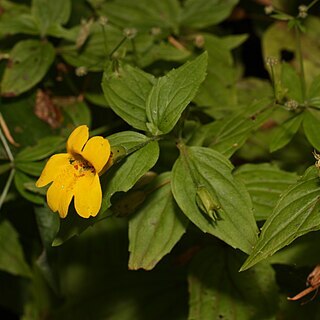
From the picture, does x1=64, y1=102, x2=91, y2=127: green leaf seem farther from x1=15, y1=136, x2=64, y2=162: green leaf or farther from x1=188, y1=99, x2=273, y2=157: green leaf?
x1=188, y1=99, x2=273, y2=157: green leaf

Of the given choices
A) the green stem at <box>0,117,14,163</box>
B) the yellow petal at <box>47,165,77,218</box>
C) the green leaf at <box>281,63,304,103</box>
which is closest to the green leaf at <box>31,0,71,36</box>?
the green stem at <box>0,117,14,163</box>

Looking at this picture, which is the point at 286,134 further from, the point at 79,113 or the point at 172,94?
the point at 79,113

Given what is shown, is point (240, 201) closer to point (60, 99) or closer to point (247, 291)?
point (247, 291)

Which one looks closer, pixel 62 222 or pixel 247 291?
pixel 62 222

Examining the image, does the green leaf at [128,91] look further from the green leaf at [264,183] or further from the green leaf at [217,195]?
the green leaf at [264,183]

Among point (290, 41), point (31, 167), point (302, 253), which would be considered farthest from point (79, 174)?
point (290, 41)

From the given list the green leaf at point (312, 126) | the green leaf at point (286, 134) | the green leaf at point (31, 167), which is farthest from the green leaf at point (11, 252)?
the green leaf at point (312, 126)

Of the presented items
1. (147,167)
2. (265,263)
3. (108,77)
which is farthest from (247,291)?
(108,77)
